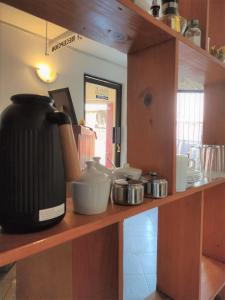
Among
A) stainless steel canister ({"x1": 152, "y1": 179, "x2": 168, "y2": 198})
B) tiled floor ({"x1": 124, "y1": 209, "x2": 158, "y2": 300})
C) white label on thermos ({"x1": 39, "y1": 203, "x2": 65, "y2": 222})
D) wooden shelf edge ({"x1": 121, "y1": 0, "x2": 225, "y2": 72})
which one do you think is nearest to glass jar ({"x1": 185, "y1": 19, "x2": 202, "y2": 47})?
wooden shelf edge ({"x1": 121, "y1": 0, "x2": 225, "y2": 72})

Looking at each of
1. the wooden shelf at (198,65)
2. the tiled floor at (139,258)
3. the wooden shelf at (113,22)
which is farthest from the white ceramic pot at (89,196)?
the tiled floor at (139,258)

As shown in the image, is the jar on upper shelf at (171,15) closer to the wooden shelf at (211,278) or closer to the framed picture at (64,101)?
the framed picture at (64,101)

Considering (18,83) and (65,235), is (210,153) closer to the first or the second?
(65,235)

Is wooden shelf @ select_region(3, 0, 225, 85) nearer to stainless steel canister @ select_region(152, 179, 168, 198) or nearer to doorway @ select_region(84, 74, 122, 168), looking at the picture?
stainless steel canister @ select_region(152, 179, 168, 198)

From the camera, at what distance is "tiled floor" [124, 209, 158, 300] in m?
1.47

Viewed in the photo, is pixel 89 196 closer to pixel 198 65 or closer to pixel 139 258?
pixel 198 65

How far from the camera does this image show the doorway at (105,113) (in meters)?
3.60

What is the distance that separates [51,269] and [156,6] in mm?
871

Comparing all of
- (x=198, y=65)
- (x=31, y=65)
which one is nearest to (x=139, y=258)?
(x=198, y=65)

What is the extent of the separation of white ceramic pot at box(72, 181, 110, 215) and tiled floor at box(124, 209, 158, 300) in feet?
3.43

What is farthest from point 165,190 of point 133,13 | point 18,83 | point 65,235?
point 18,83

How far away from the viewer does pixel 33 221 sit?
17.1 inches

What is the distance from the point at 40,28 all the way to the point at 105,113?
1.63 meters

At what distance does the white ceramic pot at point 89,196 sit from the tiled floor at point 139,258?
3.43ft
